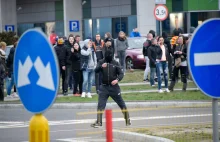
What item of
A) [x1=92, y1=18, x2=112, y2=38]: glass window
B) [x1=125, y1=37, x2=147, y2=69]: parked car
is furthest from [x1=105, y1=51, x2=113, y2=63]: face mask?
[x1=92, y1=18, x2=112, y2=38]: glass window

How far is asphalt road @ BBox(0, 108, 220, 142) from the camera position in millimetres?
12164

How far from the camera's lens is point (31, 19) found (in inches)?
2228

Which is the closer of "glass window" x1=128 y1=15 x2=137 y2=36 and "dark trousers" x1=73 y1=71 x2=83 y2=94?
"dark trousers" x1=73 y1=71 x2=83 y2=94

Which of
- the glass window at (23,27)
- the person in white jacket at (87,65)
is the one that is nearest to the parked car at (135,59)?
the person in white jacket at (87,65)

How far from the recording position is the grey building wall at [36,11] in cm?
5505

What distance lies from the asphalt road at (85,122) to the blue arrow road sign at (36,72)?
5129 mm

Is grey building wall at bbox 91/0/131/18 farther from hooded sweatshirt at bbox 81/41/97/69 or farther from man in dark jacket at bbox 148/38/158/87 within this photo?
hooded sweatshirt at bbox 81/41/97/69

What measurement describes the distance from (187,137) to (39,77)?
585 centimetres

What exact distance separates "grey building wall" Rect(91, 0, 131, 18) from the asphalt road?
97.8ft

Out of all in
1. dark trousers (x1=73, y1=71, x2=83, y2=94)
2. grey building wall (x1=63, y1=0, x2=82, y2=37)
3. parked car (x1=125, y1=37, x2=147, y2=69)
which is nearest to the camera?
dark trousers (x1=73, y1=71, x2=83, y2=94)

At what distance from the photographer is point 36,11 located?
56.3 m

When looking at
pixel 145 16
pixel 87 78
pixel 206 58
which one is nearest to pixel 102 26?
pixel 145 16

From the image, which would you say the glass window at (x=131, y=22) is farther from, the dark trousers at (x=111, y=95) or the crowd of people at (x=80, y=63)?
the dark trousers at (x=111, y=95)

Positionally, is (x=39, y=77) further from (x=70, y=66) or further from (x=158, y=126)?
(x=70, y=66)
